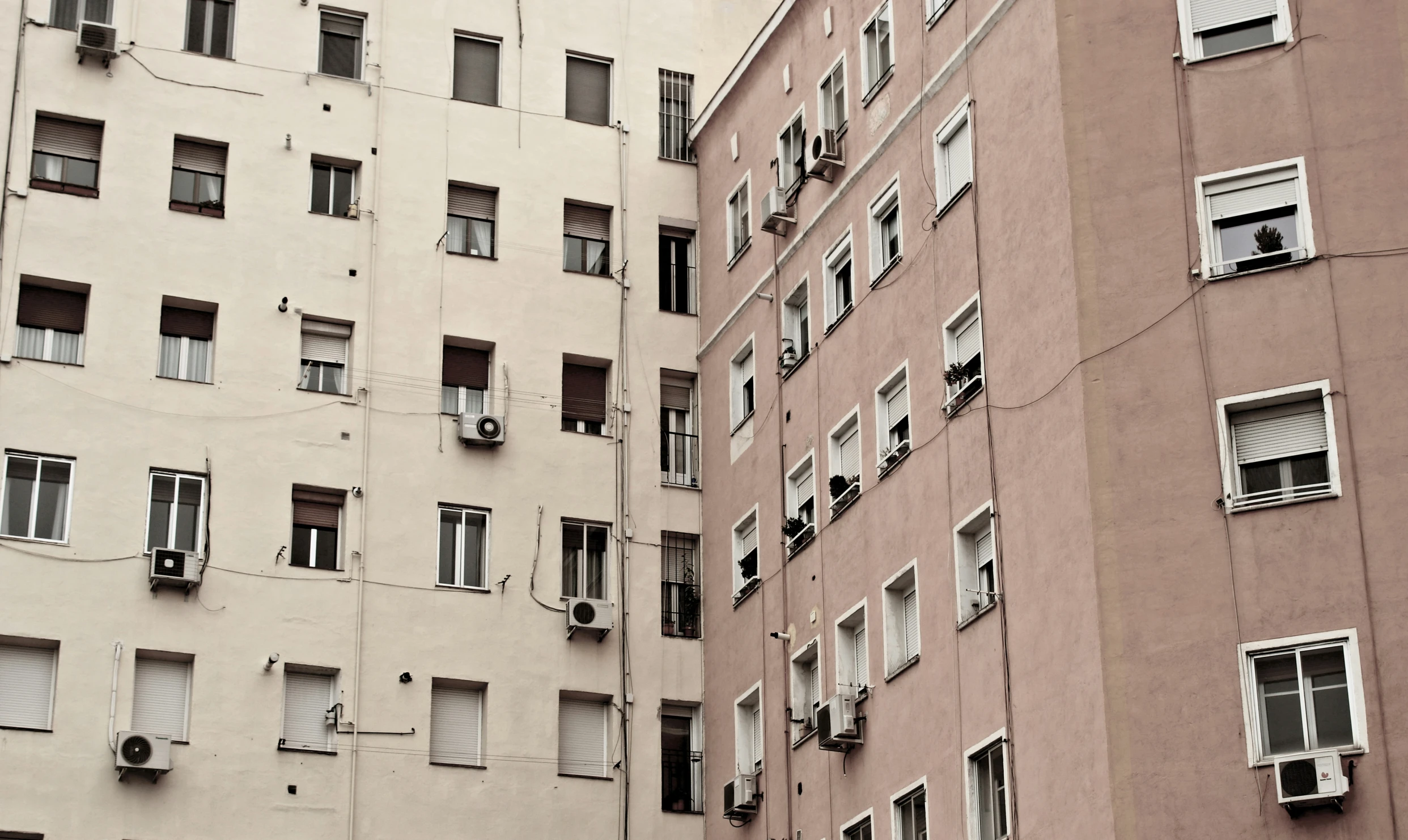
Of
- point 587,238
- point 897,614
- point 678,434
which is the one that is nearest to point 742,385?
point 678,434

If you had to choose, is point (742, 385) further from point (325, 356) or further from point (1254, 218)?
point (1254, 218)

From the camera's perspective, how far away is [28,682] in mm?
35656

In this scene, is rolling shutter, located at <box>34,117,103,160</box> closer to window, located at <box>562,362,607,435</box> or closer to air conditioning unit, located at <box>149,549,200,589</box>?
air conditioning unit, located at <box>149,549,200,589</box>

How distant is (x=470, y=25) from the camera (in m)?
43.2

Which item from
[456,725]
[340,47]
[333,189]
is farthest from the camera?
[340,47]

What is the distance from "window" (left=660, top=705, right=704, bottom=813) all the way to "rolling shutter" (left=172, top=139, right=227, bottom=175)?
1328 centimetres

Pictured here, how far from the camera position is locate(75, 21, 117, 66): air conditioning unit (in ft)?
129

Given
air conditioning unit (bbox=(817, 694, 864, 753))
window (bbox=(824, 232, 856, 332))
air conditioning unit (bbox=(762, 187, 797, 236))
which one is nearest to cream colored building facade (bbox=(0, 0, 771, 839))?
air conditioning unit (bbox=(762, 187, 797, 236))

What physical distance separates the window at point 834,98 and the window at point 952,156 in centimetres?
393

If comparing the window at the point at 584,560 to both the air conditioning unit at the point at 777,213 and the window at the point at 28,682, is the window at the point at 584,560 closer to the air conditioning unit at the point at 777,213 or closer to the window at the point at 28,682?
the air conditioning unit at the point at 777,213

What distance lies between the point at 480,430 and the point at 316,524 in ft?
11.5

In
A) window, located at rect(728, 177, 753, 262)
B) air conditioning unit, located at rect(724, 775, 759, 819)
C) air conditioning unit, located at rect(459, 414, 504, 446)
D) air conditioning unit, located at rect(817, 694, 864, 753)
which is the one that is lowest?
air conditioning unit, located at rect(724, 775, 759, 819)

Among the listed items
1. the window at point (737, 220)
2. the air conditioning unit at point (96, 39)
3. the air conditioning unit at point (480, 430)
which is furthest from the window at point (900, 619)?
the air conditioning unit at point (96, 39)

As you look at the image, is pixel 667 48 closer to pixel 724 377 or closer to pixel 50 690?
pixel 724 377
